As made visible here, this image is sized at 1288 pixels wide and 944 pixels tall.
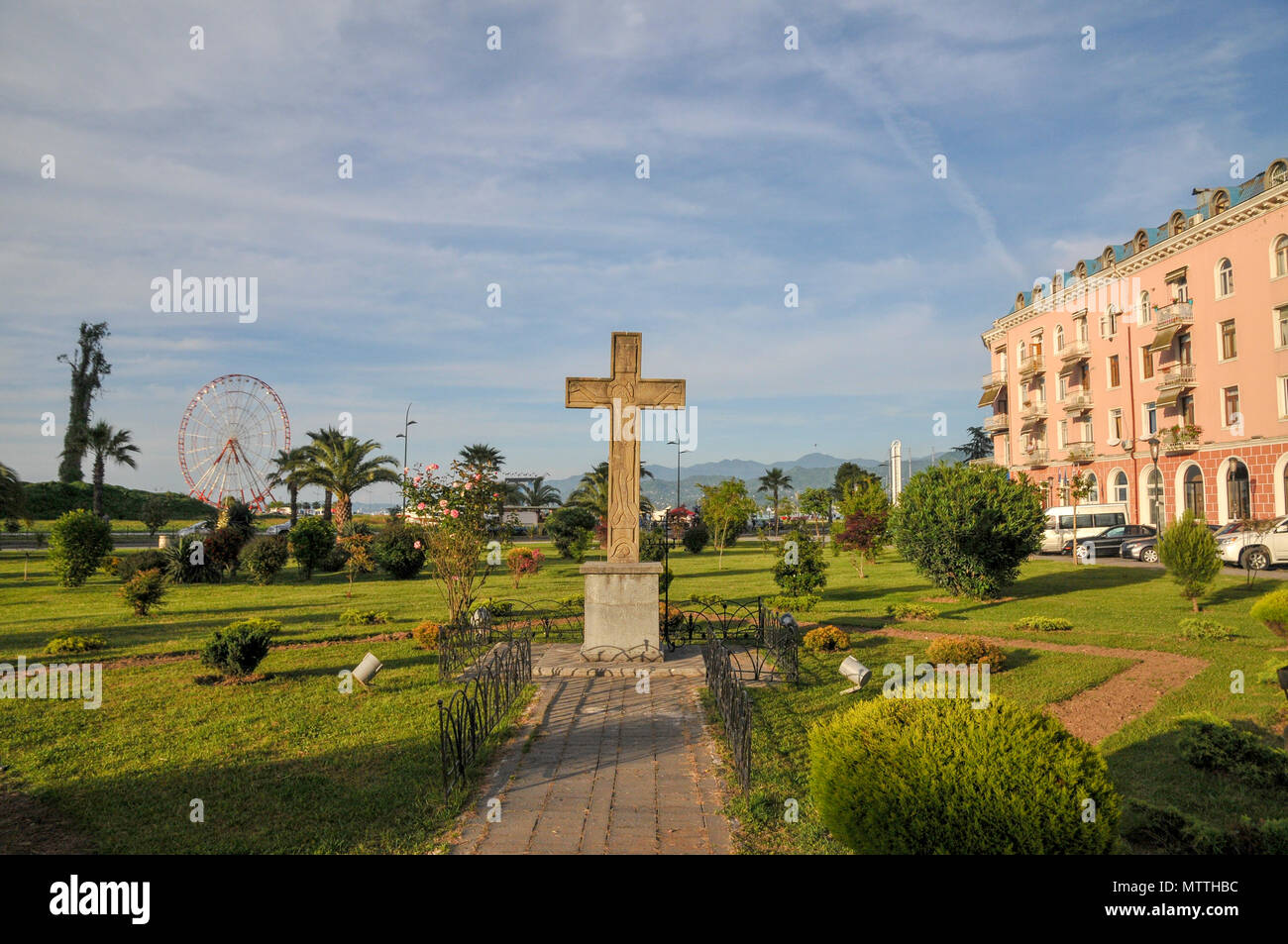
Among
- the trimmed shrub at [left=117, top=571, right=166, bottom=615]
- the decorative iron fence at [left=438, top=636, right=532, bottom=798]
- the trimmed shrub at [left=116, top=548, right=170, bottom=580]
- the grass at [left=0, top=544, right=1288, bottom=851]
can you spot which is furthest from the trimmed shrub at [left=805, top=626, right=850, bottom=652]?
the trimmed shrub at [left=116, top=548, right=170, bottom=580]

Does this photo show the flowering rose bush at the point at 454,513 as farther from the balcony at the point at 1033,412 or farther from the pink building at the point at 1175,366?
the balcony at the point at 1033,412

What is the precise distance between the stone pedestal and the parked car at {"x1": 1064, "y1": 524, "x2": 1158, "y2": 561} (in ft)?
96.8

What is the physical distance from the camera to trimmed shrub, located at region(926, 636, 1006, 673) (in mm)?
10797

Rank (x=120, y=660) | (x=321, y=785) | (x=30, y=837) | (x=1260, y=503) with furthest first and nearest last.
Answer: (x=1260, y=503) → (x=120, y=660) → (x=321, y=785) → (x=30, y=837)

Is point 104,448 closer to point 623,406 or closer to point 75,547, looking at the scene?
point 75,547

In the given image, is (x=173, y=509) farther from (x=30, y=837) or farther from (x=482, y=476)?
(x=30, y=837)

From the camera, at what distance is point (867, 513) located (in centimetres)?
3031

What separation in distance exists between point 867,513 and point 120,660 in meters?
25.7

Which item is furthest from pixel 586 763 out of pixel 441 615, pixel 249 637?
pixel 441 615

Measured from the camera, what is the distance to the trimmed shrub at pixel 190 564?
79.5ft

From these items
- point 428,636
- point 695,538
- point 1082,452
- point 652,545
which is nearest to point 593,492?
point 695,538

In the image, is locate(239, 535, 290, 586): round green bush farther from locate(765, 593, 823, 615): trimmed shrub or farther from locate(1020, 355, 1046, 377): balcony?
locate(1020, 355, 1046, 377): balcony

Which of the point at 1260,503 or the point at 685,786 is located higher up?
the point at 1260,503

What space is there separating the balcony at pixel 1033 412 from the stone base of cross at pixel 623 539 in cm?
4239
